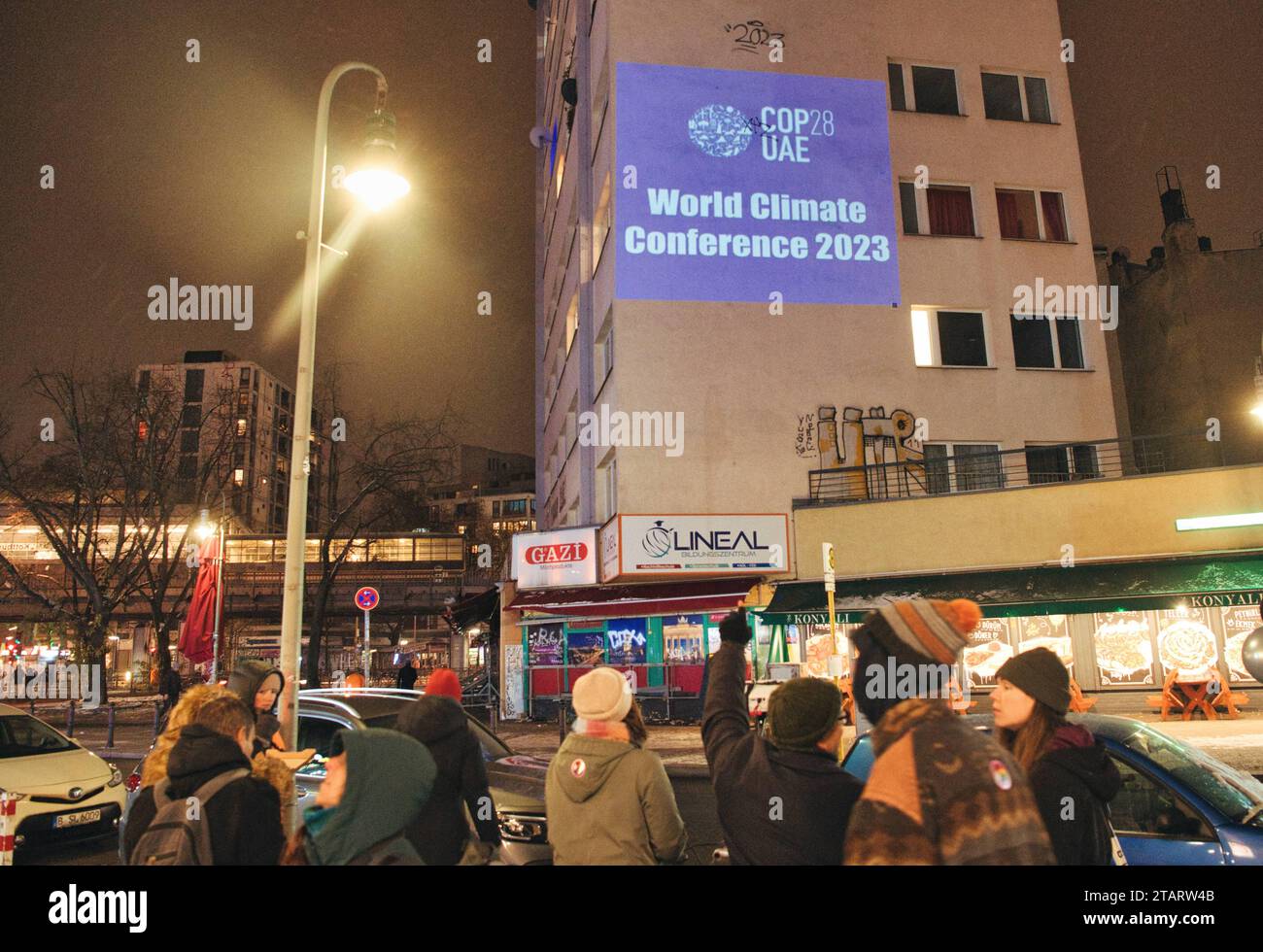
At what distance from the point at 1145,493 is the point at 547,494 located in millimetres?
28699

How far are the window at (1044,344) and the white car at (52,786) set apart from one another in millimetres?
21040

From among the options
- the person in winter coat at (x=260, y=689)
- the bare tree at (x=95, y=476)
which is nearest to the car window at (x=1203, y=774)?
the person in winter coat at (x=260, y=689)

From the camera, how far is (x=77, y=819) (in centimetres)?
956

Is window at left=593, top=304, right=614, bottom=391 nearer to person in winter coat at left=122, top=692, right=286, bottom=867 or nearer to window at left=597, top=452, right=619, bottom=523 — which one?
window at left=597, top=452, right=619, bottom=523

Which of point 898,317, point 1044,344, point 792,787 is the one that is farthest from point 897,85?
point 792,787

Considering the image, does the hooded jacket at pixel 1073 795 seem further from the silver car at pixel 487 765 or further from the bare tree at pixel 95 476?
the bare tree at pixel 95 476

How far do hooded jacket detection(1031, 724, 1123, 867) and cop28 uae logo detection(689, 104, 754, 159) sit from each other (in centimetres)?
2133

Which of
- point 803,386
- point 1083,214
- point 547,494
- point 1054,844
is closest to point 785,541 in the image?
point 803,386

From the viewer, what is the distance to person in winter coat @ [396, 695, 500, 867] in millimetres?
4258

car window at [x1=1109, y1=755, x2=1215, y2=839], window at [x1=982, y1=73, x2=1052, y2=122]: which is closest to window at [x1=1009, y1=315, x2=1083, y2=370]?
window at [x1=982, y1=73, x2=1052, y2=122]

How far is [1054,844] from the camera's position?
328cm
